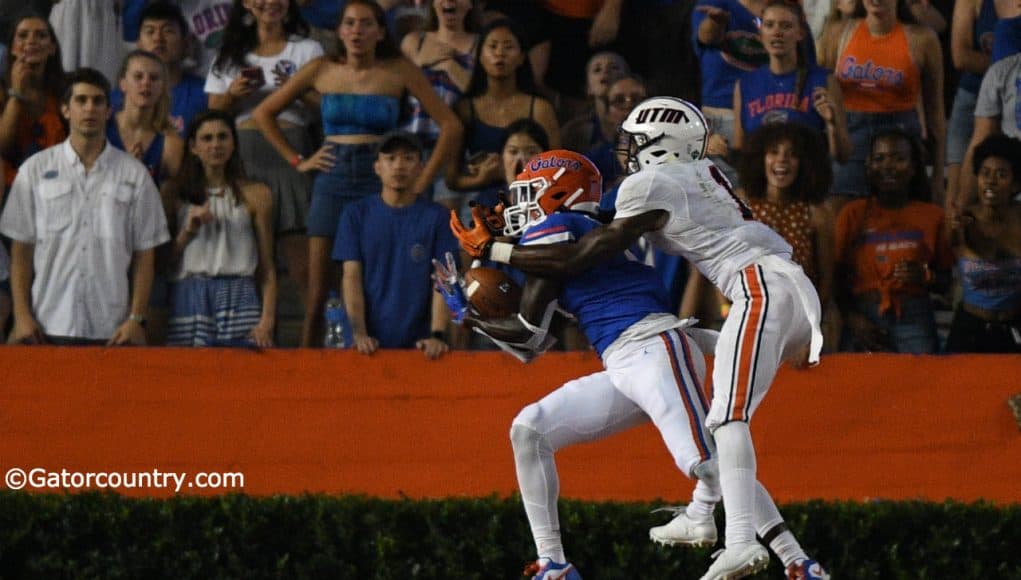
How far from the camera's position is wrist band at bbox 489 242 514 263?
27.7 ft

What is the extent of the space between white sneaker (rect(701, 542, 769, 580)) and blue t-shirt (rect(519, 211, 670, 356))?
1.21 meters

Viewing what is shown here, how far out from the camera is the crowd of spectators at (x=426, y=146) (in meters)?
11.3

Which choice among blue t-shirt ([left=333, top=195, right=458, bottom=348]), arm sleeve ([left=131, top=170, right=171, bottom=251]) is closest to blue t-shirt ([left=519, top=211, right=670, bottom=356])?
blue t-shirt ([left=333, top=195, right=458, bottom=348])

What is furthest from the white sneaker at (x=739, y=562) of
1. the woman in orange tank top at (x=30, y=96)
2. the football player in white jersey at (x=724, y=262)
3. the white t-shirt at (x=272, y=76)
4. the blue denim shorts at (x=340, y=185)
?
the woman in orange tank top at (x=30, y=96)

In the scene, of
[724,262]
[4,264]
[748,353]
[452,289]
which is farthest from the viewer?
[4,264]

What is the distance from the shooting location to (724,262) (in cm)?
843

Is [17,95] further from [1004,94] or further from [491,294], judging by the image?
[1004,94]

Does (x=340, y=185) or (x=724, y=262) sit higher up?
(x=340, y=185)

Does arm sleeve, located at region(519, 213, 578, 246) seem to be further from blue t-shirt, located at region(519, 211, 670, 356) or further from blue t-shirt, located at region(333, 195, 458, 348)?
blue t-shirt, located at region(333, 195, 458, 348)

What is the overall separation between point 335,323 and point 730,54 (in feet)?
10.2

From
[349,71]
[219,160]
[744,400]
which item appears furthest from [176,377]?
[744,400]

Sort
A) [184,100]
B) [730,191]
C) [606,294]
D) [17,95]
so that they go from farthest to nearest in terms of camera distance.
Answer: [184,100]
[17,95]
[606,294]
[730,191]

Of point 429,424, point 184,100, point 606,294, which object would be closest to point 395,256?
point 429,424

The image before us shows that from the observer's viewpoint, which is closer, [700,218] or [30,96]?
[700,218]
